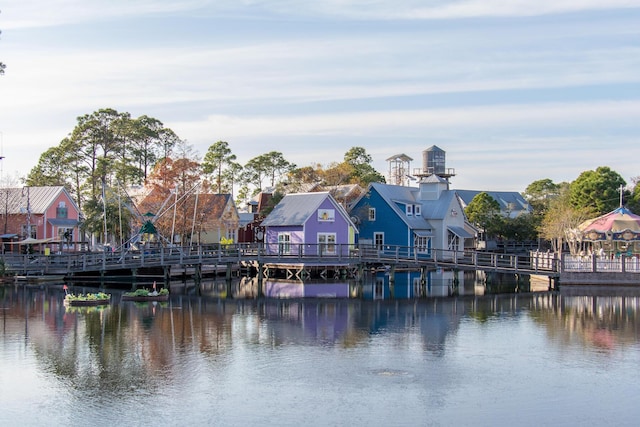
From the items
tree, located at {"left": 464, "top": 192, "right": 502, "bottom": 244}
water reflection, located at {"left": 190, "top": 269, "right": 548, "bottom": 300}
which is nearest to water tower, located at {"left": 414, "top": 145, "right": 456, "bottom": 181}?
tree, located at {"left": 464, "top": 192, "right": 502, "bottom": 244}

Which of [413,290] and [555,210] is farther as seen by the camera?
[555,210]

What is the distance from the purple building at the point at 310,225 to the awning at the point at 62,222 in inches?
780

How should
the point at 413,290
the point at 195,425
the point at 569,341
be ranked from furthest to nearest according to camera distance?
the point at 413,290
the point at 569,341
the point at 195,425

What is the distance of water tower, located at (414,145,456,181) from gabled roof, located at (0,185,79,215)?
132 ft

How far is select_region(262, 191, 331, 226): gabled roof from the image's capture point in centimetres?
6028

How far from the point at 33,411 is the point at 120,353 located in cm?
682

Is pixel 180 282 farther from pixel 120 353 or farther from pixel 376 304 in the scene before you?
pixel 120 353

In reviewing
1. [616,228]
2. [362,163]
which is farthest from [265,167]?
[616,228]

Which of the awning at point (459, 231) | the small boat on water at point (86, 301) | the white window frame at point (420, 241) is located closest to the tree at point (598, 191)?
the awning at point (459, 231)

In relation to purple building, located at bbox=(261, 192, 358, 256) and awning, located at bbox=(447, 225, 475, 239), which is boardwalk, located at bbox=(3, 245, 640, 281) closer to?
purple building, located at bbox=(261, 192, 358, 256)

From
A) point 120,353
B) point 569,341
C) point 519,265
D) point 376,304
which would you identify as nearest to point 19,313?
point 120,353

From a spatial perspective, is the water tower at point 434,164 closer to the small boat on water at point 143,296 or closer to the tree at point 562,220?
the tree at point 562,220

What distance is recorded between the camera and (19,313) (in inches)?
1412

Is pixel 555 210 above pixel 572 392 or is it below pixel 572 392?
above
